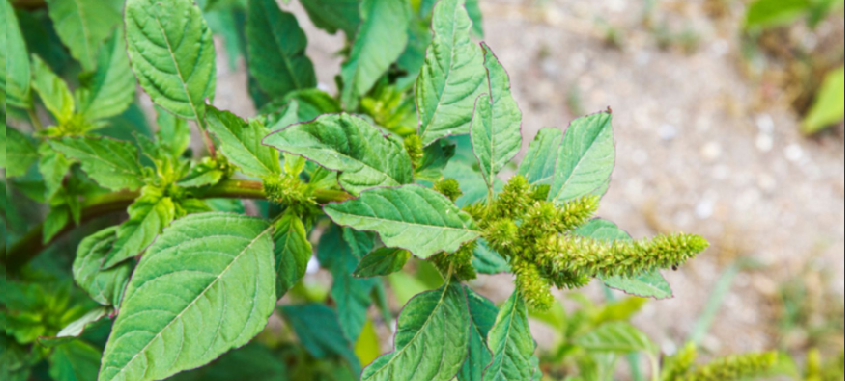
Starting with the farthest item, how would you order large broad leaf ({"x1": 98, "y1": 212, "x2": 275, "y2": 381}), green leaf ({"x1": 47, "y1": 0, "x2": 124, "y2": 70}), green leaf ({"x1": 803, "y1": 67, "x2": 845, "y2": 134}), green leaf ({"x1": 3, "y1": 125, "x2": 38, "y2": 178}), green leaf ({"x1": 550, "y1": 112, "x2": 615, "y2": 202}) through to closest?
green leaf ({"x1": 803, "y1": 67, "x2": 845, "y2": 134}) → green leaf ({"x1": 47, "y1": 0, "x2": 124, "y2": 70}) → green leaf ({"x1": 3, "y1": 125, "x2": 38, "y2": 178}) → green leaf ({"x1": 550, "y1": 112, "x2": 615, "y2": 202}) → large broad leaf ({"x1": 98, "y1": 212, "x2": 275, "y2": 381})

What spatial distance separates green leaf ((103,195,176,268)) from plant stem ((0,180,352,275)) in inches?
2.4

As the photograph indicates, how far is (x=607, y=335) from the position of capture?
1.34 metres

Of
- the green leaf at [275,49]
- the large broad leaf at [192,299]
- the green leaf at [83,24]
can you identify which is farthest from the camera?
the green leaf at [83,24]

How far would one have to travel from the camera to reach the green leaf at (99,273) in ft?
2.61

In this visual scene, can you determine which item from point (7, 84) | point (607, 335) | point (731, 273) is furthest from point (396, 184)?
point (731, 273)

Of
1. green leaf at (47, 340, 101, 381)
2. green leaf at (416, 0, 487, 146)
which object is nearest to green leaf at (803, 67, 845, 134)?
green leaf at (416, 0, 487, 146)

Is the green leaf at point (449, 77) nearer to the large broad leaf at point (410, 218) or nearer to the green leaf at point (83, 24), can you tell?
the large broad leaf at point (410, 218)

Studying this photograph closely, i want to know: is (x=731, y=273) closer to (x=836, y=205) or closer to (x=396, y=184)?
(x=836, y=205)

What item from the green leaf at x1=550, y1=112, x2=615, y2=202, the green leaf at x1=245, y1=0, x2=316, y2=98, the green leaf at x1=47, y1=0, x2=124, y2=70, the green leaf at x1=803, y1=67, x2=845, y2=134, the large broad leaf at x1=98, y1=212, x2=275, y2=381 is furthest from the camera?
the green leaf at x1=803, y1=67, x2=845, y2=134

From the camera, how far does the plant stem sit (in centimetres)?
74

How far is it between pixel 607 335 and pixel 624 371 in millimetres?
1277

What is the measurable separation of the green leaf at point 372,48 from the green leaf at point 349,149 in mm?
304

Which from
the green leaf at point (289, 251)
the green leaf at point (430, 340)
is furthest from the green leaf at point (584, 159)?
the green leaf at point (289, 251)

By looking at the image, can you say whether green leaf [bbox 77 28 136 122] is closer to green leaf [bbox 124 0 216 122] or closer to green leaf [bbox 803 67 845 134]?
green leaf [bbox 124 0 216 122]
